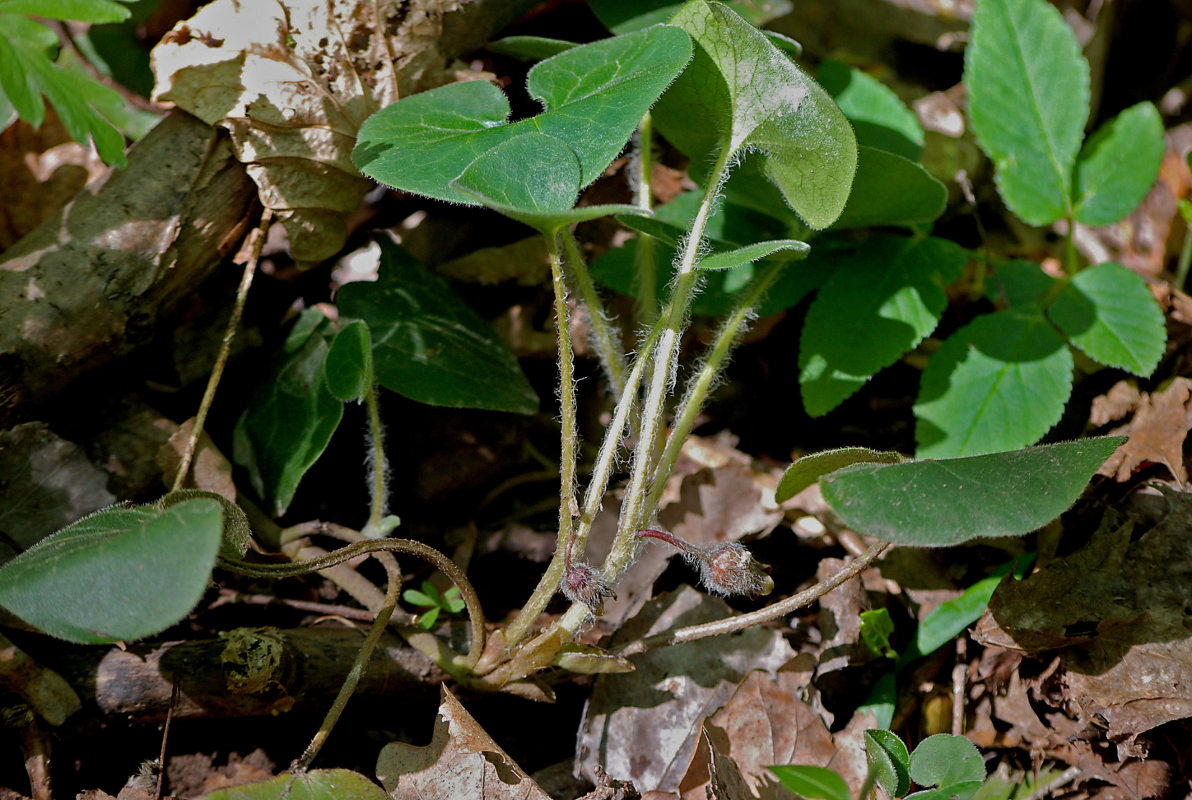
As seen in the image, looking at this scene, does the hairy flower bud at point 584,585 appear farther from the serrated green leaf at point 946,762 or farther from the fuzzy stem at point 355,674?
the serrated green leaf at point 946,762

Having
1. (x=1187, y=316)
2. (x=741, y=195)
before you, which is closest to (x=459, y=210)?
(x=741, y=195)

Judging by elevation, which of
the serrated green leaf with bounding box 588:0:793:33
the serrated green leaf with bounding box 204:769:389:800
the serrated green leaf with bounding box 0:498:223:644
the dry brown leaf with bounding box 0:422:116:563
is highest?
the serrated green leaf with bounding box 588:0:793:33

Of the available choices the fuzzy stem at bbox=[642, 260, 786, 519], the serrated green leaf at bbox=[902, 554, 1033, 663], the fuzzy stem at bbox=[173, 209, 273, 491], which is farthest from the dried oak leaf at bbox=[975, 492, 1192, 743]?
the fuzzy stem at bbox=[173, 209, 273, 491]

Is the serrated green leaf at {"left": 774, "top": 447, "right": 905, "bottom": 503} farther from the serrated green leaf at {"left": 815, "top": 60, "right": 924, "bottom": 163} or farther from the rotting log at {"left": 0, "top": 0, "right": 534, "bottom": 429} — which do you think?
the rotting log at {"left": 0, "top": 0, "right": 534, "bottom": 429}

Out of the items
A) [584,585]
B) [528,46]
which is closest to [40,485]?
[584,585]

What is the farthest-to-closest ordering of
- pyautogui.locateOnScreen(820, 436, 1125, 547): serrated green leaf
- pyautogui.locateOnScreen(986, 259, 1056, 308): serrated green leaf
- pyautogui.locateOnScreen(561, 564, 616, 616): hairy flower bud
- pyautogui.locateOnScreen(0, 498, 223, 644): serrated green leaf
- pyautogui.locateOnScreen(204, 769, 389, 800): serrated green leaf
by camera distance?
pyautogui.locateOnScreen(986, 259, 1056, 308): serrated green leaf, pyautogui.locateOnScreen(561, 564, 616, 616): hairy flower bud, pyautogui.locateOnScreen(204, 769, 389, 800): serrated green leaf, pyautogui.locateOnScreen(820, 436, 1125, 547): serrated green leaf, pyautogui.locateOnScreen(0, 498, 223, 644): serrated green leaf

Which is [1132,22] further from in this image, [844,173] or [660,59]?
[660,59]

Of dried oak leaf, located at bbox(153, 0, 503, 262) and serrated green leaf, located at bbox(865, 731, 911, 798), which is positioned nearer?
serrated green leaf, located at bbox(865, 731, 911, 798)

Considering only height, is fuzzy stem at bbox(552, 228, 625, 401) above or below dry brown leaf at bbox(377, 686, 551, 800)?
above

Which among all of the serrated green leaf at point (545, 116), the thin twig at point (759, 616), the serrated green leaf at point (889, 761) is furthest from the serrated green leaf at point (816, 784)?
the serrated green leaf at point (545, 116)
